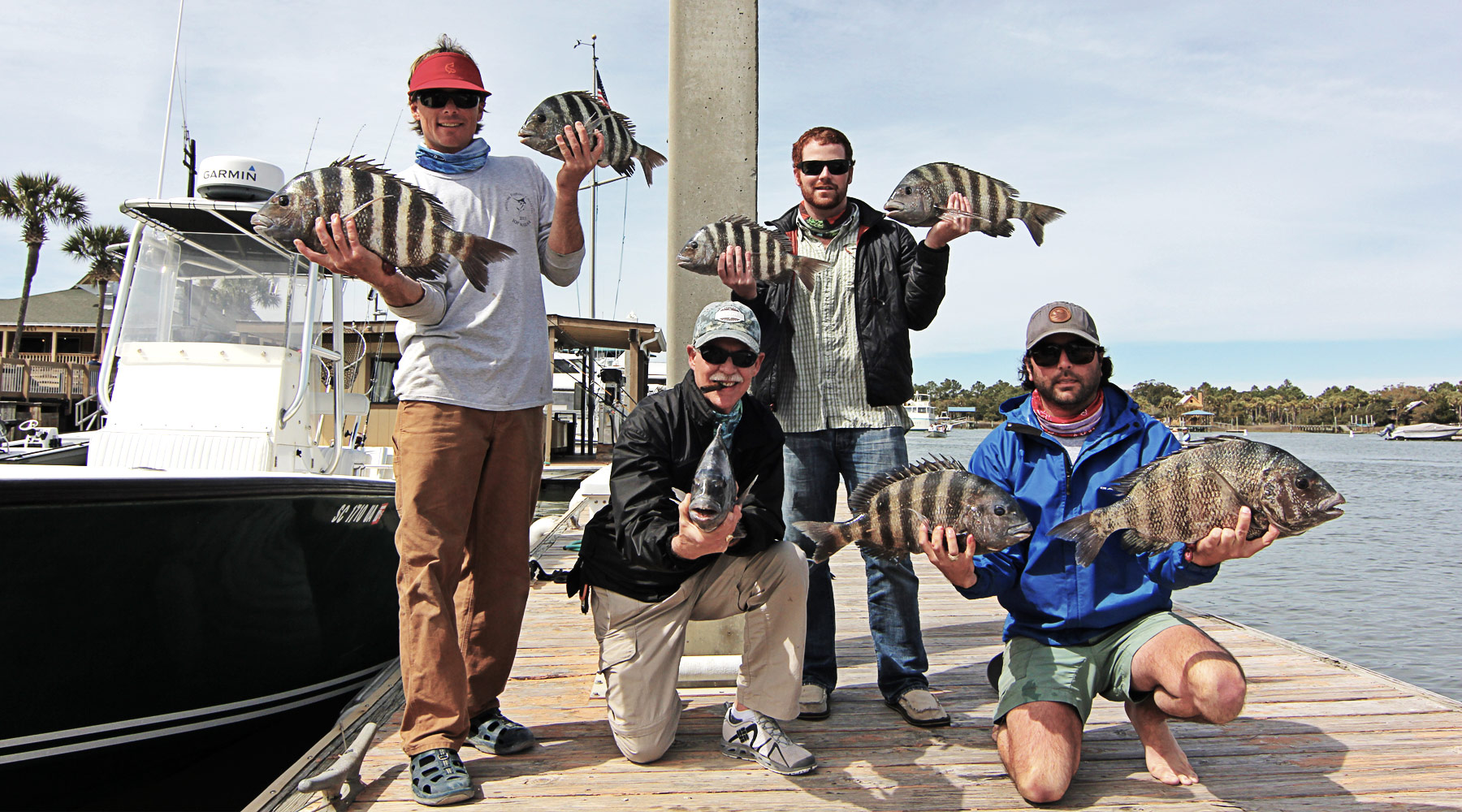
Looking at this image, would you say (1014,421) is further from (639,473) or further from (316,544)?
(316,544)

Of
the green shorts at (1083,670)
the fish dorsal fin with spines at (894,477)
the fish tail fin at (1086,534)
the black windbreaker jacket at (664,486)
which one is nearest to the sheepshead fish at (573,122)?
the black windbreaker jacket at (664,486)

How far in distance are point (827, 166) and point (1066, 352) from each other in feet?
4.10

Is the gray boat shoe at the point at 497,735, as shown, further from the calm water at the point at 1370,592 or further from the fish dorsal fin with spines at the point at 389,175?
the calm water at the point at 1370,592

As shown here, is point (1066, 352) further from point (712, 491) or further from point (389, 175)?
point (389, 175)

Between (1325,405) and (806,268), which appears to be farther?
(1325,405)

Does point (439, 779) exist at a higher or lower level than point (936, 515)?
lower

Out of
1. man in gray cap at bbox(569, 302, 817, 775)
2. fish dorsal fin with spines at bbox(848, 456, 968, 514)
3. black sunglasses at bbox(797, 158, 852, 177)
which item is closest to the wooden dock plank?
man in gray cap at bbox(569, 302, 817, 775)

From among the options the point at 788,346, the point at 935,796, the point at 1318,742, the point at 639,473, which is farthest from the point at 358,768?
the point at 1318,742

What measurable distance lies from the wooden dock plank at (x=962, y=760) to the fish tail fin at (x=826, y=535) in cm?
80

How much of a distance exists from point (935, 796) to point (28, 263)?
40088mm

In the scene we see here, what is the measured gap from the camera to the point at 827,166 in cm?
347

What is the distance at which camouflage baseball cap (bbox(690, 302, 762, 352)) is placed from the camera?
291 centimetres

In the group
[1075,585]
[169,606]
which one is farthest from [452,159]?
[1075,585]

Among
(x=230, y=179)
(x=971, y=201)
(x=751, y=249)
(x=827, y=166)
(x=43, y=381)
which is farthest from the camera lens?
(x=43, y=381)
